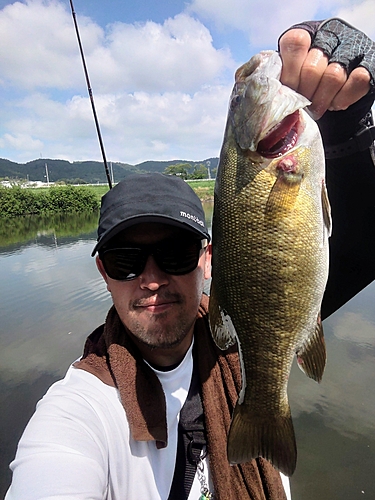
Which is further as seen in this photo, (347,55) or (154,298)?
(154,298)

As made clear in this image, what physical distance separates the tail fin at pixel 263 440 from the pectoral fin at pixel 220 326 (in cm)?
26

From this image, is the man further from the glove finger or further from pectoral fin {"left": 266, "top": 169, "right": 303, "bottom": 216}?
pectoral fin {"left": 266, "top": 169, "right": 303, "bottom": 216}

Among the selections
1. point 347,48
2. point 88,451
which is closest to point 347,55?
point 347,48

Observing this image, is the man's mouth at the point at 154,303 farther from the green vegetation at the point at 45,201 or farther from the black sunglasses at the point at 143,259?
the green vegetation at the point at 45,201

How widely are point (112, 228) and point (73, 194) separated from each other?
47.5m

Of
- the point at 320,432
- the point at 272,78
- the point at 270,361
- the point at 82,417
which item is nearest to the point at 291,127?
the point at 272,78

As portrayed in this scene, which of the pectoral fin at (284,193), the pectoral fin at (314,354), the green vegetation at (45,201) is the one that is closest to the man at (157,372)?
the pectoral fin at (284,193)

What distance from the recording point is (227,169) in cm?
150

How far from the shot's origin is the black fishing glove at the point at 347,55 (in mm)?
1339

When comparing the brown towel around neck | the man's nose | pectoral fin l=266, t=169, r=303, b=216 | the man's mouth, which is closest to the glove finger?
pectoral fin l=266, t=169, r=303, b=216

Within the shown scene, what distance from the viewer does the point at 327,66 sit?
131 cm

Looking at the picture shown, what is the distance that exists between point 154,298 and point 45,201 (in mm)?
46541

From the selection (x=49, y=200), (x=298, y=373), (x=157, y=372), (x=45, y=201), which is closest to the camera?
(x=157, y=372)

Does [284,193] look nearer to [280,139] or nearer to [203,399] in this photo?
[280,139]
